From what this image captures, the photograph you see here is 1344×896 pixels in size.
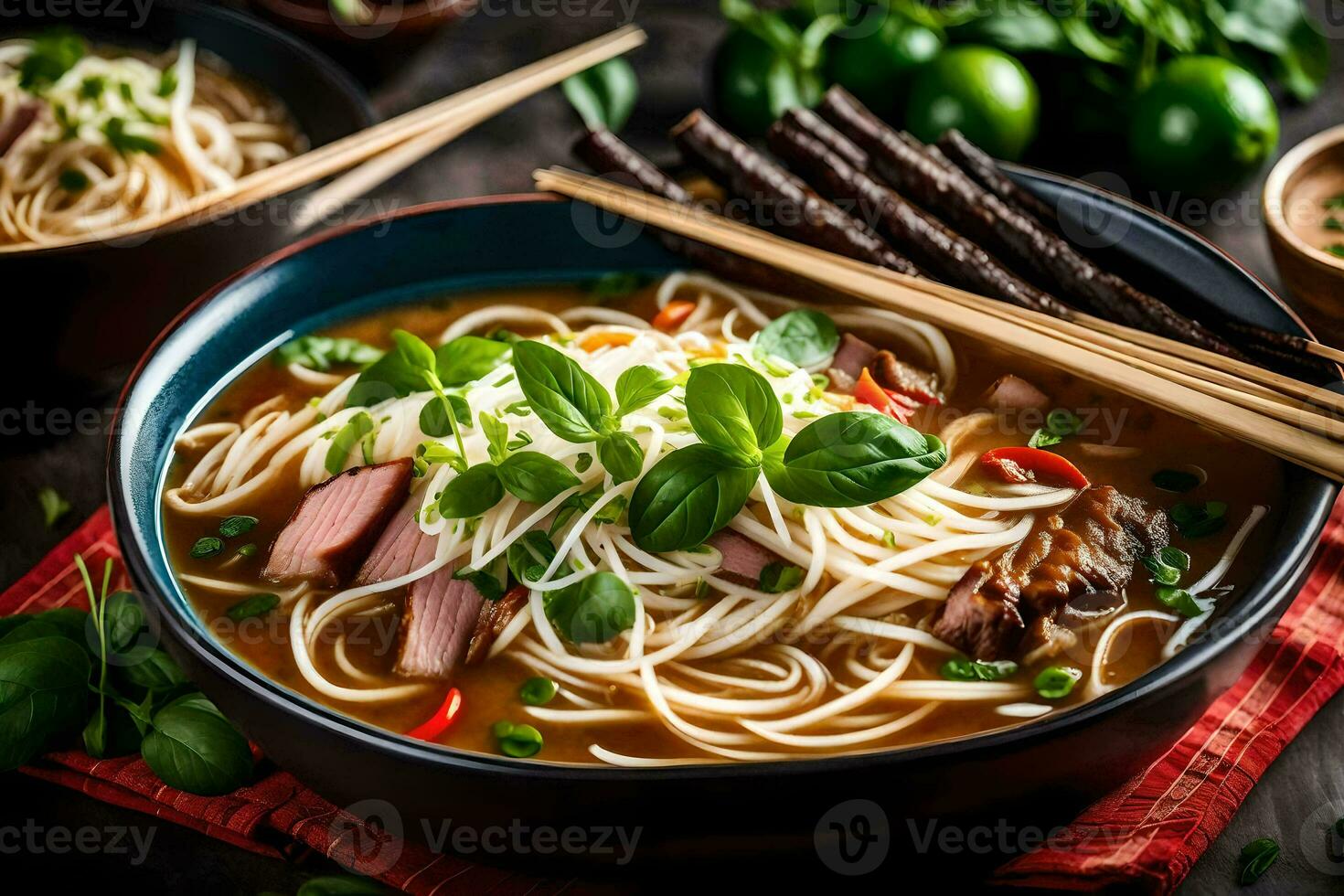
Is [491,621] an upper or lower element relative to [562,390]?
lower

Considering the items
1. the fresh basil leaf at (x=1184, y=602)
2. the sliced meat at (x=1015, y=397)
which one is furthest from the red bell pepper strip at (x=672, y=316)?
the fresh basil leaf at (x=1184, y=602)

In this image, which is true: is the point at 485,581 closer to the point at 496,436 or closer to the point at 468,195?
the point at 496,436

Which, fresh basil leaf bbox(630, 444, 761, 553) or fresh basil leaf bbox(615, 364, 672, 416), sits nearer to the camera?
fresh basil leaf bbox(630, 444, 761, 553)

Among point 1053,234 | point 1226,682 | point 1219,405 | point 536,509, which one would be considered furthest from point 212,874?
point 1053,234

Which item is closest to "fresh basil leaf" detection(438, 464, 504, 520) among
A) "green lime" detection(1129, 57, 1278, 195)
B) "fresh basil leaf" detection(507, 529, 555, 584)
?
"fresh basil leaf" detection(507, 529, 555, 584)

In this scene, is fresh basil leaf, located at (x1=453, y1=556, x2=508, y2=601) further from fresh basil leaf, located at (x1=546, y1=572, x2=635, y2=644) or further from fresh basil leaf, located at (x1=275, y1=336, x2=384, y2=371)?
fresh basil leaf, located at (x1=275, y1=336, x2=384, y2=371)

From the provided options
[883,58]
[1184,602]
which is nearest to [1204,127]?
[883,58]

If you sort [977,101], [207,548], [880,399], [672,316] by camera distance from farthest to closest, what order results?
[977,101], [672,316], [880,399], [207,548]
